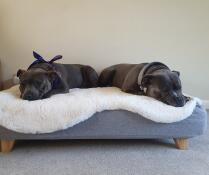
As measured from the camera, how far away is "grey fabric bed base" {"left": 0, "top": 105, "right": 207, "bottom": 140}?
1.86 m

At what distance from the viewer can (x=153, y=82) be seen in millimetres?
→ 2070

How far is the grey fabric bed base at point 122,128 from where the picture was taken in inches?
73.2

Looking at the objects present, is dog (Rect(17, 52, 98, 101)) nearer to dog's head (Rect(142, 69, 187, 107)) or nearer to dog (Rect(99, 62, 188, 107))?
dog (Rect(99, 62, 188, 107))

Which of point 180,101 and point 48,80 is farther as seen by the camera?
point 48,80

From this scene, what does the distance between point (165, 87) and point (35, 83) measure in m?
0.97

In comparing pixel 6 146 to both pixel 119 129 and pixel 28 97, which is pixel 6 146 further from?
pixel 119 129

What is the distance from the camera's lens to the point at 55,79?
2.23 m

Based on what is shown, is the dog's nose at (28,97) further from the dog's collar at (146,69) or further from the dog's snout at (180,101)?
the dog's snout at (180,101)

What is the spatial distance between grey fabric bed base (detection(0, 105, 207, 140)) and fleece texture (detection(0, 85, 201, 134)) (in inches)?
1.8

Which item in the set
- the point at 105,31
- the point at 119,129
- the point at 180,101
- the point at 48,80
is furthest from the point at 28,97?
the point at 105,31

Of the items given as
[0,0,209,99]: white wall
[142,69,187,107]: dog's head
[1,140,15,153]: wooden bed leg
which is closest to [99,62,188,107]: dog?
[142,69,187,107]: dog's head

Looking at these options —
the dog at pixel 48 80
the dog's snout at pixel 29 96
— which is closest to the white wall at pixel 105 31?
the dog at pixel 48 80

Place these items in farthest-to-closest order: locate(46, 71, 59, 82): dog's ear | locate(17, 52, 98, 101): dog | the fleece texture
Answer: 1. locate(46, 71, 59, 82): dog's ear
2. locate(17, 52, 98, 101): dog
3. the fleece texture

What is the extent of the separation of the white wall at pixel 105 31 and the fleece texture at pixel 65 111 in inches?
45.5
